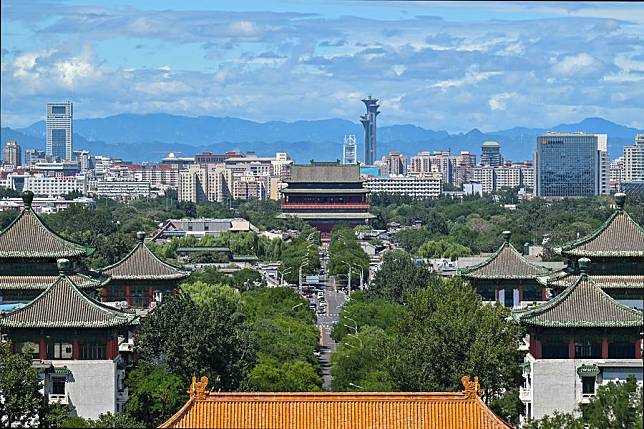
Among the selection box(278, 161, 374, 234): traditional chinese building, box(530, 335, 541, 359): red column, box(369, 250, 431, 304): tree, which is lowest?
box(530, 335, 541, 359): red column

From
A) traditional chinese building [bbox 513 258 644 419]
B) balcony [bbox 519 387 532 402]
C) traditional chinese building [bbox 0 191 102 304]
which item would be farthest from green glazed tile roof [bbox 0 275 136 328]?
traditional chinese building [bbox 513 258 644 419]

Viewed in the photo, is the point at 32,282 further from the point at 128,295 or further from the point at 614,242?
the point at 614,242

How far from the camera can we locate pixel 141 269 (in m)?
48.9

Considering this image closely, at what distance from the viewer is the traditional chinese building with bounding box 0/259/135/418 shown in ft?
119

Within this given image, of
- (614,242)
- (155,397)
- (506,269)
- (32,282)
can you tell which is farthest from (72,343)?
(506,269)

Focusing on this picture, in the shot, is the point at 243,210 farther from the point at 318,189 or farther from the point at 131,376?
the point at 131,376

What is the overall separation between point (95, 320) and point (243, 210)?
5451 inches

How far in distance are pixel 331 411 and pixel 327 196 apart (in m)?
117

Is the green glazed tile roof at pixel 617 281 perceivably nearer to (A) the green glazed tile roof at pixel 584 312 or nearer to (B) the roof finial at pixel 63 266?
(A) the green glazed tile roof at pixel 584 312

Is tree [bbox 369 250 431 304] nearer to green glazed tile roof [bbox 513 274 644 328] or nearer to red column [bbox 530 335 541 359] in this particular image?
red column [bbox 530 335 541 359]

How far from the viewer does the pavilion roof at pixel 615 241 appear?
38500 mm

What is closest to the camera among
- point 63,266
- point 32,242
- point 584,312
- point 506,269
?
point 584,312

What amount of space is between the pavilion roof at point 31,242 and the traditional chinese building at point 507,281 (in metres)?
13.0

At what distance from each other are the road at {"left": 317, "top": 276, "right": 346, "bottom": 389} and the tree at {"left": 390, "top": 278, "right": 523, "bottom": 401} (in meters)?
7.37
